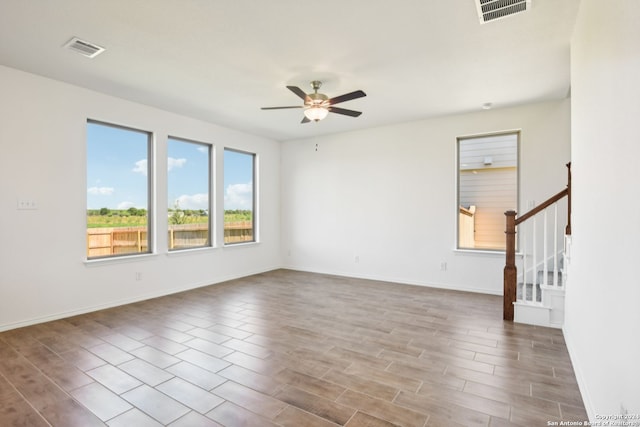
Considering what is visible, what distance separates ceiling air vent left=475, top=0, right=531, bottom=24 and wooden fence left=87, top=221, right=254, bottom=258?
4.93 meters

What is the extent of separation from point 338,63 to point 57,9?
7.89 ft

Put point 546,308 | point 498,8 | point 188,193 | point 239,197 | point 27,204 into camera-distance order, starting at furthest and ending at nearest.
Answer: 1. point 239,197
2. point 188,193
3. point 27,204
4. point 546,308
5. point 498,8

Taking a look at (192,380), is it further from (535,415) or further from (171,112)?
(171,112)

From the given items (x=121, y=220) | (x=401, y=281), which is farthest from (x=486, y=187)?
(x=121, y=220)

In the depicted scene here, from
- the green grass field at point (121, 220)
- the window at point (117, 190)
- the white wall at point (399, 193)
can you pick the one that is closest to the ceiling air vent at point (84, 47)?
the window at point (117, 190)

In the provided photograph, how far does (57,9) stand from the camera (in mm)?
2555

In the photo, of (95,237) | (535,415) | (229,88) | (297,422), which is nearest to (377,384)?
(297,422)

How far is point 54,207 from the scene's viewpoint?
13.0 feet

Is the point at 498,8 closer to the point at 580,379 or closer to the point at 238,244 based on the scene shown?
the point at 580,379

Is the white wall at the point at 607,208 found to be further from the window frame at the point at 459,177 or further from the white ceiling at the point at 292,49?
the window frame at the point at 459,177

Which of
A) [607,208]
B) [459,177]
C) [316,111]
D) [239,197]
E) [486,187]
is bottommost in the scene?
[607,208]

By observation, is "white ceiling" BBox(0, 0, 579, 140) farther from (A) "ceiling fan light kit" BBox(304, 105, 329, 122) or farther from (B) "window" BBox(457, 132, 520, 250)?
(B) "window" BBox(457, 132, 520, 250)

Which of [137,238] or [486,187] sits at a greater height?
[486,187]

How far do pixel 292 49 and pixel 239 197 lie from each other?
3873mm
